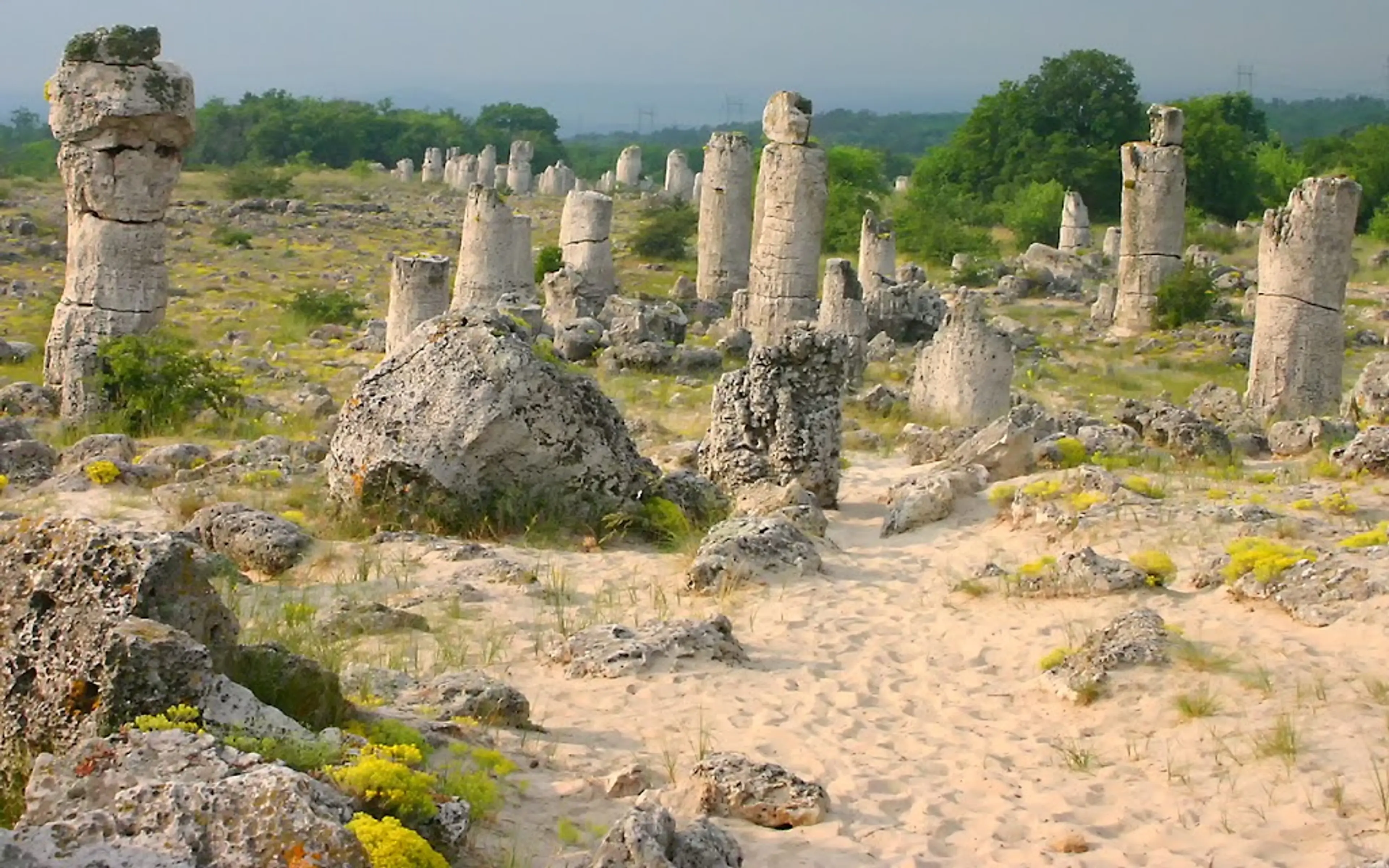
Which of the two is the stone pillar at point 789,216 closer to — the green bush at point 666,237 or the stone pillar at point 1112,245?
the green bush at point 666,237

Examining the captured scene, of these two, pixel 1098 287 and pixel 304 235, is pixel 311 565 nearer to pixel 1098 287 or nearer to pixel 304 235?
pixel 1098 287

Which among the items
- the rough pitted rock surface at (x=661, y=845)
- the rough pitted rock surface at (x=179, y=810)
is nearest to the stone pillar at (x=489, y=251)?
the rough pitted rock surface at (x=661, y=845)

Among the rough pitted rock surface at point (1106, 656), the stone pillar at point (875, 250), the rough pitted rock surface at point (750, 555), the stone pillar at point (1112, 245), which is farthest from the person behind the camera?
the stone pillar at point (1112, 245)

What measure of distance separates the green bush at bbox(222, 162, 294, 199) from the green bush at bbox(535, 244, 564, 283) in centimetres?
1929

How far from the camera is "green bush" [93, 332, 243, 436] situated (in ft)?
43.1

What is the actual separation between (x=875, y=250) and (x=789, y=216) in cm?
705

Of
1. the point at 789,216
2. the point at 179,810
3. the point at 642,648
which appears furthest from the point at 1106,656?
the point at 789,216

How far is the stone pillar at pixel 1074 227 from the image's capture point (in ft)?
119

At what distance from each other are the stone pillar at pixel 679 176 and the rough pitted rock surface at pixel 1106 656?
48.9 metres

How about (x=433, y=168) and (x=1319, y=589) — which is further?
(x=433, y=168)

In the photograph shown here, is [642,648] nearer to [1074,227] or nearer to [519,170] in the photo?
[1074,227]

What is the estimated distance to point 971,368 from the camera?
577 inches

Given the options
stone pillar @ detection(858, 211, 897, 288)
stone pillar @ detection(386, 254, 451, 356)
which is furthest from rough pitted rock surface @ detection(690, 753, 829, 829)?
stone pillar @ detection(858, 211, 897, 288)

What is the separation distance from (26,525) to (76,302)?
30.0 feet
